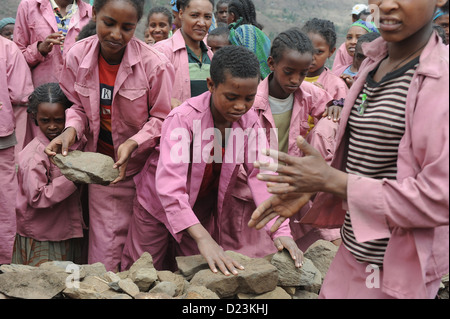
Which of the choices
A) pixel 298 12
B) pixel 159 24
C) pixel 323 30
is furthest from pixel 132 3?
pixel 298 12

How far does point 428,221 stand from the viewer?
65.2 inches

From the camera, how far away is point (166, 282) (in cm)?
261

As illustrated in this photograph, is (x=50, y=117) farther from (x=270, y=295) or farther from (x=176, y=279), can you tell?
(x=270, y=295)

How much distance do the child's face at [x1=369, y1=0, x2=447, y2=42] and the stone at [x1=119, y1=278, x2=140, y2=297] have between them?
5.47ft

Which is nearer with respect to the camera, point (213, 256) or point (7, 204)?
point (213, 256)

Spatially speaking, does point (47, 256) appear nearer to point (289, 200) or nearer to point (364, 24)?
point (289, 200)

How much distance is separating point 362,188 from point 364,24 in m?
4.83

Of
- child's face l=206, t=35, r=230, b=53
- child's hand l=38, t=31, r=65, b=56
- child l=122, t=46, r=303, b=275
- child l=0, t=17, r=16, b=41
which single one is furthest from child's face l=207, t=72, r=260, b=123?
child l=0, t=17, r=16, b=41

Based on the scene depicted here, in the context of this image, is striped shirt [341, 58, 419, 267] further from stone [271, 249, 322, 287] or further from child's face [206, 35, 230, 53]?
child's face [206, 35, 230, 53]

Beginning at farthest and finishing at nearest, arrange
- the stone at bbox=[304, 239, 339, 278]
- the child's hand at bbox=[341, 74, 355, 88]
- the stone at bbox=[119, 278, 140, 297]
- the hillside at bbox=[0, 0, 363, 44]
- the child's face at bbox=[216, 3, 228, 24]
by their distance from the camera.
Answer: the hillside at bbox=[0, 0, 363, 44]
the child's face at bbox=[216, 3, 228, 24]
the child's hand at bbox=[341, 74, 355, 88]
the stone at bbox=[304, 239, 339, 278]
the stone at bbox=[119, 278, 140, 297]

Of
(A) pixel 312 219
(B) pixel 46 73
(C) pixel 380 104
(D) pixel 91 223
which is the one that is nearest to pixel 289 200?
(A) pixel 312 219

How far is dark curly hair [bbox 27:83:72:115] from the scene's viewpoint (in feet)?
12.5

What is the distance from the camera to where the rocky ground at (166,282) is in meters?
2.54

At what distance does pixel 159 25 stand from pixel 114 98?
141 inches
